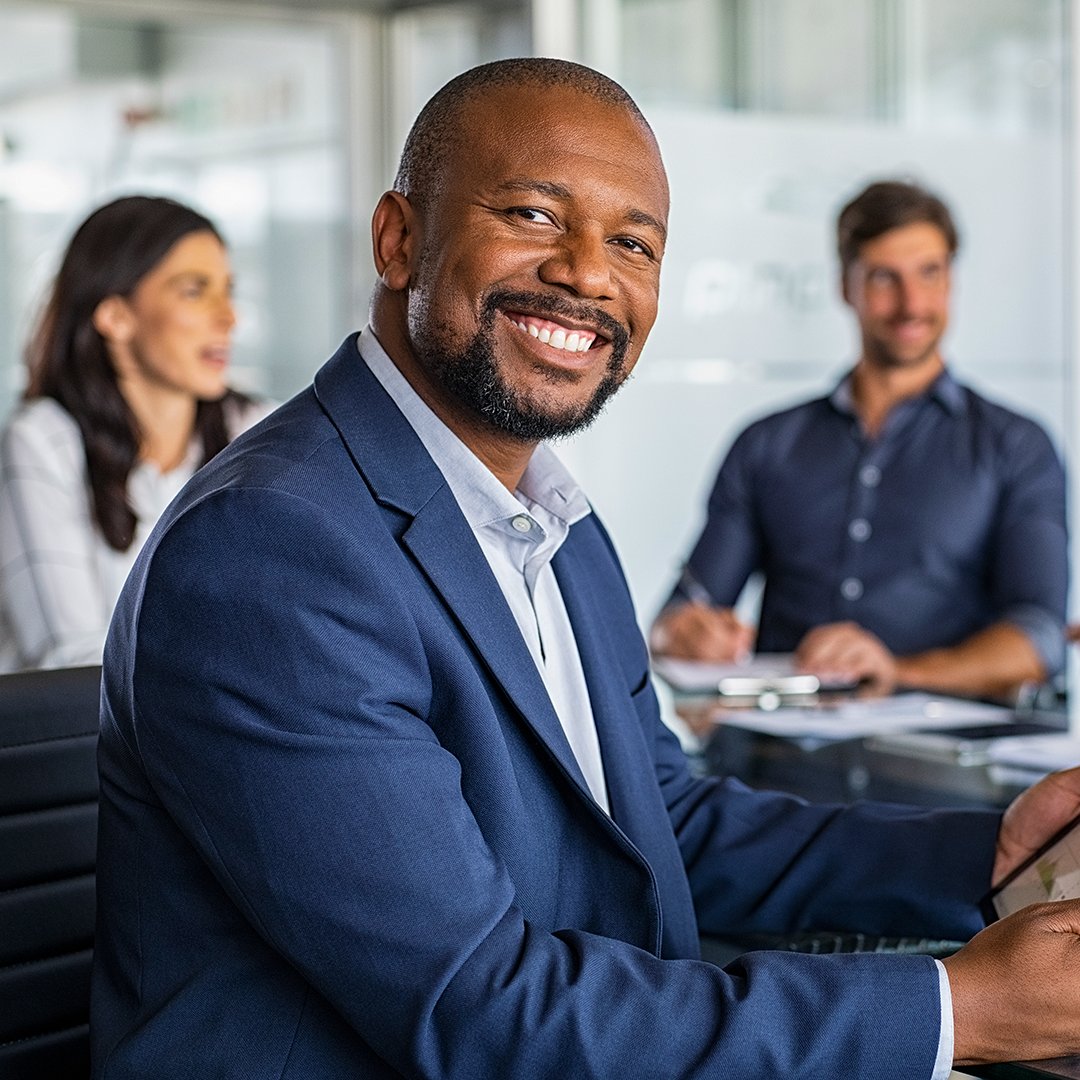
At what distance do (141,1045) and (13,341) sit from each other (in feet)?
12.8

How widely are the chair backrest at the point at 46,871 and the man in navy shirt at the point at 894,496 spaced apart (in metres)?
1.78

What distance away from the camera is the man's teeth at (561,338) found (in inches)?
55.4

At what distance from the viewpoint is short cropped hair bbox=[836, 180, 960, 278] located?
365cm

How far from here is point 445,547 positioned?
1.31m

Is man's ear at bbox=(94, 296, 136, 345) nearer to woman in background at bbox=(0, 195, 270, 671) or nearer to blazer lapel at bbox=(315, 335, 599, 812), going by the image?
woman in background at bbox=(0, 195, 270, 671)

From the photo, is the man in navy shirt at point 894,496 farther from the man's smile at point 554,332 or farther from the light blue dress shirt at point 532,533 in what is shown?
the man's smile at point 554,332

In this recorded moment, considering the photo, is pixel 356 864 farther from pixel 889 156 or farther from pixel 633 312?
pixel 889 156

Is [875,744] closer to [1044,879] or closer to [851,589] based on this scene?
[1044,879]

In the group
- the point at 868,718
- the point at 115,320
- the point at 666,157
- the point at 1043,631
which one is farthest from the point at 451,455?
the point at 666,157

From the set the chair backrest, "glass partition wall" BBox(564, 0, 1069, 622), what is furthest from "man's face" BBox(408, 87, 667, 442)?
"glass partition wall" BBox(564, 0, 1069, 622)

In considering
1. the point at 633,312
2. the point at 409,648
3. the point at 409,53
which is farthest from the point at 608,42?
the point at 409,648

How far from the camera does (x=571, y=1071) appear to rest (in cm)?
111

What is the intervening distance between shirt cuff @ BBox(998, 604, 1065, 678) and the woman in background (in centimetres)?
174

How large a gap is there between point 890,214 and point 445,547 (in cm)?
262
